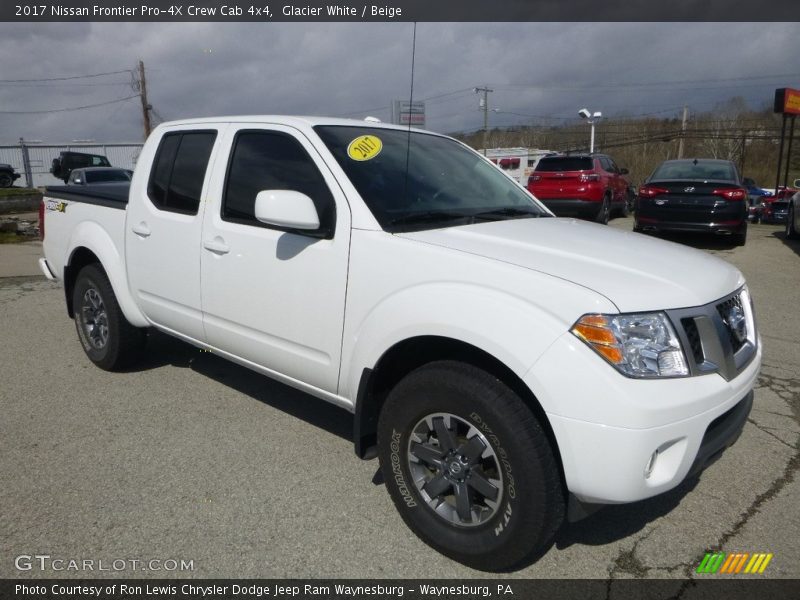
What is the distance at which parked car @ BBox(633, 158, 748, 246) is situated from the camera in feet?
34.8

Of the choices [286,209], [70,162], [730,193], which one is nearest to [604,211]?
[730,193]

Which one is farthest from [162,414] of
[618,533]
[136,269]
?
[618,533]

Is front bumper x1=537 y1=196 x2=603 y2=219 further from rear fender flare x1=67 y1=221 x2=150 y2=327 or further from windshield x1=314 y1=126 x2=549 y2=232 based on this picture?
rear fender flare x1=67 y1=221 x2=150 y2=327

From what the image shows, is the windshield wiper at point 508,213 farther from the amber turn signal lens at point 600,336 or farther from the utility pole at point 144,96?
the utility pole at point 144,96

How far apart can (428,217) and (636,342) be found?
4.04ft

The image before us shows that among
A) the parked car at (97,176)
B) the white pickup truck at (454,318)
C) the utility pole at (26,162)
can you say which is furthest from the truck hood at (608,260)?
the utility pole at (26,162)

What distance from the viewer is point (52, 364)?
512 centimetres

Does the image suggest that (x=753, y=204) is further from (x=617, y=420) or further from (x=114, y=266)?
(x=617, y=420)

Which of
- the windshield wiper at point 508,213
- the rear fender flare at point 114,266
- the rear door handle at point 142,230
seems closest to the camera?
the windshield wiper at point 508,213

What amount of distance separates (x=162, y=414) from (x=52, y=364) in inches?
67.5

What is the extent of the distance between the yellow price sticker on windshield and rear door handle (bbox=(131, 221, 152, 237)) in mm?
1647

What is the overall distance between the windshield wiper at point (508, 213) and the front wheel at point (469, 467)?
1.04m

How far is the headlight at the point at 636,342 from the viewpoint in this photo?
2.11 m

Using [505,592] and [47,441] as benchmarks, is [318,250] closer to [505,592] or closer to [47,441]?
[505,592]
